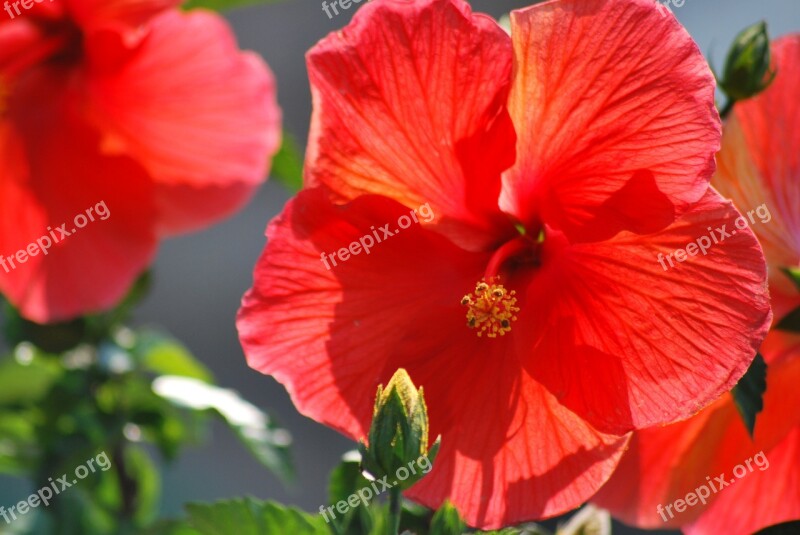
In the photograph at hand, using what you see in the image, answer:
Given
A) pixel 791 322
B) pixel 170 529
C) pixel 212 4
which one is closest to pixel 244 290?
pixel 212 4

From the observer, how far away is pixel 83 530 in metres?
1.07

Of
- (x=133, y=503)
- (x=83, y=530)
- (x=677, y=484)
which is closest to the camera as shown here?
(x=677, y=484)

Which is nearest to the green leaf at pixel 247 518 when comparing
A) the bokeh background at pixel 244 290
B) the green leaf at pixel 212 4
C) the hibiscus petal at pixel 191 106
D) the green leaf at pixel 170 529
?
the green leaf at pixel 170 529

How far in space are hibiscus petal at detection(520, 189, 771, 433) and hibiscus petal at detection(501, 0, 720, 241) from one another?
0.02 m

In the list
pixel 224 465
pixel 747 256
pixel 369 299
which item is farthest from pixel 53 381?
pixel 224 465

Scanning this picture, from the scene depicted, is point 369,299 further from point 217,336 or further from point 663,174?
point 217,336

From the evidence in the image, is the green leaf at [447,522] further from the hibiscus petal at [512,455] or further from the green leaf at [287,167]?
the green leaf at [287,167]

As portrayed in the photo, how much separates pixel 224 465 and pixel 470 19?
2.79m

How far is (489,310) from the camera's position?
720 millimetres

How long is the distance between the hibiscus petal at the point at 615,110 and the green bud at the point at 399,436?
0.58ft

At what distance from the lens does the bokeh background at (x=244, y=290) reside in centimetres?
324

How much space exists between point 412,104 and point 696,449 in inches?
13.0

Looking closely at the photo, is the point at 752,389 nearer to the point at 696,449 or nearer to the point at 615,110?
the point at 696,449

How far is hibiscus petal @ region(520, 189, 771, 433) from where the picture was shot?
632 mm
